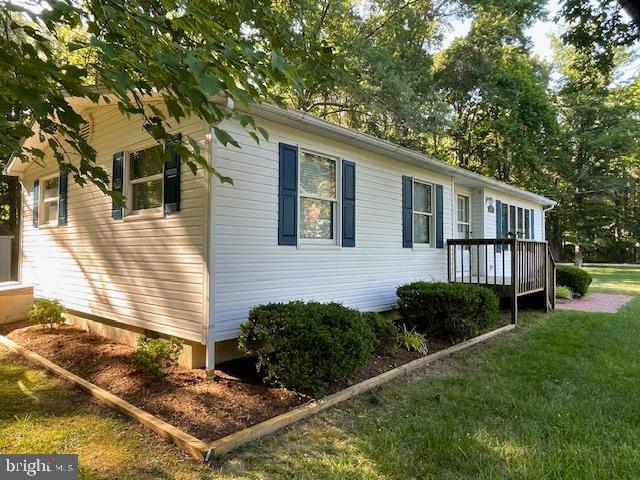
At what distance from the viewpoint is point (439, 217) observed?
8.45 meters

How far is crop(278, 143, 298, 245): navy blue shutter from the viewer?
5344 mm

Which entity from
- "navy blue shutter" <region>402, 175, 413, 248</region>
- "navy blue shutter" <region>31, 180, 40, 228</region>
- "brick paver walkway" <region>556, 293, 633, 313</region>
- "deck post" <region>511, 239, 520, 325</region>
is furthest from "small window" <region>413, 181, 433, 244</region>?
"navy blue shutter" <region>31, 180, 40, 228</region>

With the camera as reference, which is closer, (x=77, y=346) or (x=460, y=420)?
(x=460, y=420)

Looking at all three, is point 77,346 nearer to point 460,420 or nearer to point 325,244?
point 325,244

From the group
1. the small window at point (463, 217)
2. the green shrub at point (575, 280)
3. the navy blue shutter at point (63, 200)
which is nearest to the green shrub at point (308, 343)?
the navy blue shutter at point (63, 200)

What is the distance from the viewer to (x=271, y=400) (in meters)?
3.98

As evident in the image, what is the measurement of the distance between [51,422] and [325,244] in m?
3.74

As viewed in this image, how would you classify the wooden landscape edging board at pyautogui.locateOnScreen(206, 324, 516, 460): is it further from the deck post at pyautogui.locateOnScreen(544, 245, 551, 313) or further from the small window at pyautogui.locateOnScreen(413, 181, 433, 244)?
the deck post at pyautogui.locateOnScreen(544, 245, 551, 313)

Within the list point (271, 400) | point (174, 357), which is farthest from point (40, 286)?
point (271, 400)

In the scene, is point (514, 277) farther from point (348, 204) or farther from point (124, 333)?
point (124, 333)

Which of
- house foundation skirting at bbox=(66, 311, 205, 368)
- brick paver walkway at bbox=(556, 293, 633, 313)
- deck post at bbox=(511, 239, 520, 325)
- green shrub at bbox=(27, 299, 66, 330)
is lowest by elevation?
brick paver walkway at bbox=(556, 293, 633, 313)

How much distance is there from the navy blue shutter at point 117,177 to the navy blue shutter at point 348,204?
125 inches

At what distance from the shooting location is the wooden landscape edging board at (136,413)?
310 cm

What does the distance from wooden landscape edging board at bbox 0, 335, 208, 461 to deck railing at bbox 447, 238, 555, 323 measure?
6.23 metres
